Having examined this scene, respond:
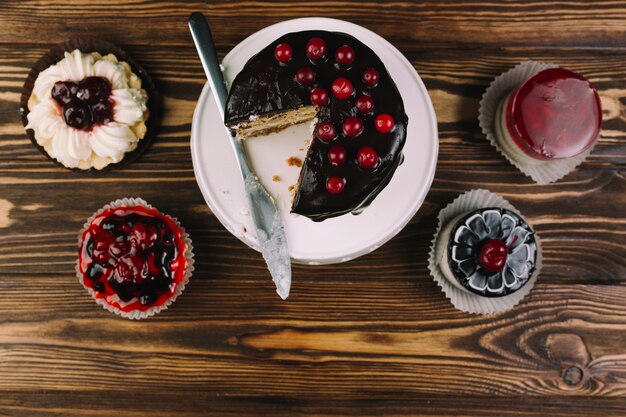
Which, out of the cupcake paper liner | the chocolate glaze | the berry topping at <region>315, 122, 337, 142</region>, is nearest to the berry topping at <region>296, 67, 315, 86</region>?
the chocolate glaze

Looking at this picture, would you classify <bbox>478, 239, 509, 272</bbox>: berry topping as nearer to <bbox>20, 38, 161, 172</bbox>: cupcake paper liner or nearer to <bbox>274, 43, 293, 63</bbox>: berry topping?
<bbox>274, 43, 293, 63</bbox>: berry topping

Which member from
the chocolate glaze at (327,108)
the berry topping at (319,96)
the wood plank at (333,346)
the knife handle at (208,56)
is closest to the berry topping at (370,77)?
the chocolate glaze at (327,108)

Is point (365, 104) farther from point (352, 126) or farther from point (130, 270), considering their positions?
point (130, 270)

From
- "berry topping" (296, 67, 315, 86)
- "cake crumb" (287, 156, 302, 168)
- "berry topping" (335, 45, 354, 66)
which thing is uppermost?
"berry topping" (335, 45, 354, 66)

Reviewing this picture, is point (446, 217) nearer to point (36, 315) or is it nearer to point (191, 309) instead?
point (191, 309)

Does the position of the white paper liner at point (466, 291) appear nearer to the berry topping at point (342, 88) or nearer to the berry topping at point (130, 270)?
the berry topping at point (342, 88)

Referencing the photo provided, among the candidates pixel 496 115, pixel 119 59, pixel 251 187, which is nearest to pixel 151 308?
pixel 251 187

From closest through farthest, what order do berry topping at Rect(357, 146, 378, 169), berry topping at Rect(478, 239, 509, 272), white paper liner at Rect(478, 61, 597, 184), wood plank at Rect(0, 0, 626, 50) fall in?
berry topping at Rect(357, 146, 378, 169), berry topping at Rect(478, 239, 509, 272), white paper liner at Rect(478, 61, 597, 184), wood plank at Rect(0, 0, 626, 50)
